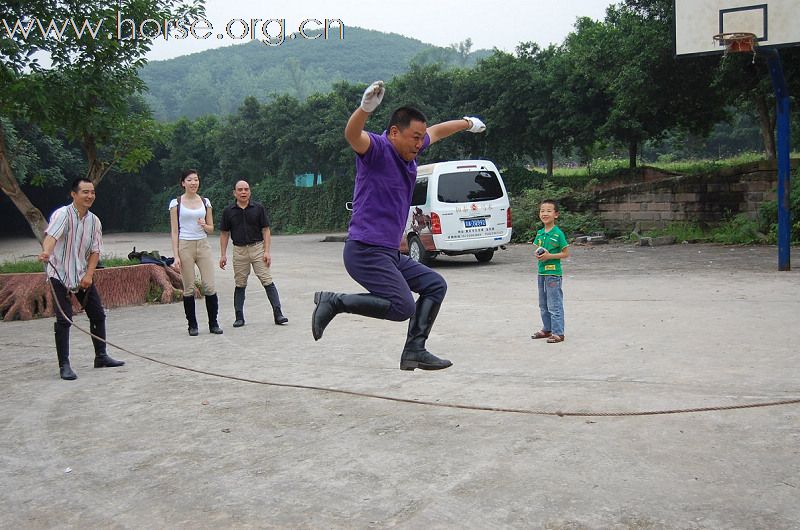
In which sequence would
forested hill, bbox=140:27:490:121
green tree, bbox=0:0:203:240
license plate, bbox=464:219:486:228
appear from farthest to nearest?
forested hill, bbox=140:27:490:121
license plate, bbox=464:219:486:228
green tree, bbox=0:0:203:240

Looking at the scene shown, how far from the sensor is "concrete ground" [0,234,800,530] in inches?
150

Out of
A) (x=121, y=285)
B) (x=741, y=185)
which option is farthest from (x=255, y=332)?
(x=741, y=185)

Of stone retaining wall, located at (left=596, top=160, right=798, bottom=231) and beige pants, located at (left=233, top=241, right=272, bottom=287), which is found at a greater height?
stone retaining wall, located at (left=596, top=160, right=798, bottom=231)

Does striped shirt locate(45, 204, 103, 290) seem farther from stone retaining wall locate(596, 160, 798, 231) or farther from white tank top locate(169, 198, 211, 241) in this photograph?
stone retaining wall locate(596, 160, 798, 231)

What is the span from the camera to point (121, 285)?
12758 millimetres

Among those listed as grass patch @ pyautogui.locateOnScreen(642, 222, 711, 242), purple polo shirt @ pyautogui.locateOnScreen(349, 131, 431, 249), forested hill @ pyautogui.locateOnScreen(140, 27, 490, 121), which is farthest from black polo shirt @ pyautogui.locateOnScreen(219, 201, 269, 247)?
forested hill @ pyautogui.locateOnScreen(140, 27, 490, 121)

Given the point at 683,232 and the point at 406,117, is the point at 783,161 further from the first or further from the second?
the point at 406,117

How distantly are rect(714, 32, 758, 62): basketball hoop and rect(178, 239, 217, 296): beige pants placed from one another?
959cm

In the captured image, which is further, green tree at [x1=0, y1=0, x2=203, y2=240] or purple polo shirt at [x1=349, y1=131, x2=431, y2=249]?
green tree at [x1=0, y1=0, x2=203, y2=240]

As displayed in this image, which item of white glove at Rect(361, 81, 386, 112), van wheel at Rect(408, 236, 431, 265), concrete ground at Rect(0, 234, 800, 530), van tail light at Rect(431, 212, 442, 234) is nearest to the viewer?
concrete ground at Rect(0, 234, 800, 530)

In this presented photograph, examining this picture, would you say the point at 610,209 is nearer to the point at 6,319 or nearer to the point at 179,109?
the point at 6,319

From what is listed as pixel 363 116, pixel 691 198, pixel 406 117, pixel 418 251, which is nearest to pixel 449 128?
pixel 406 117

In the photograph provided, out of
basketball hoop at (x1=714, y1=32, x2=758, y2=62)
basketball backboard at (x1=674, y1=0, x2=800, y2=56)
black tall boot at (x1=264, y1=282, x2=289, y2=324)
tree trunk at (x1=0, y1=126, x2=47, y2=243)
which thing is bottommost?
black tall boot at (x1=264, y1=282, x2=289, y2=324)

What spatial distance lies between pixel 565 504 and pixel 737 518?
737 mm
